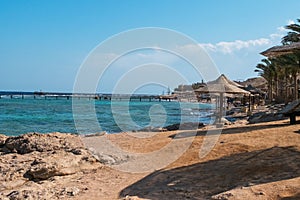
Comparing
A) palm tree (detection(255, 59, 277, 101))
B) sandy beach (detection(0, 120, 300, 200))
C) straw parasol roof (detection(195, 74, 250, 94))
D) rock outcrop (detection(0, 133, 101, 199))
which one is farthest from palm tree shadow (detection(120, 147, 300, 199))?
palm tree (detection(255, 59, 277, 101))

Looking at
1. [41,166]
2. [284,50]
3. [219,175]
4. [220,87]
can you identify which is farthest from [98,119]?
[219,175]

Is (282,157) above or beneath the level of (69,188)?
above

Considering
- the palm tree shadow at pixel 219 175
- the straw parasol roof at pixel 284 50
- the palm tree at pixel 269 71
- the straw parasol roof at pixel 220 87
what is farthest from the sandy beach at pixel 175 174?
the palm tree at pixel 269 71

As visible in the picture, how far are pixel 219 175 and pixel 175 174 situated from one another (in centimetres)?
95

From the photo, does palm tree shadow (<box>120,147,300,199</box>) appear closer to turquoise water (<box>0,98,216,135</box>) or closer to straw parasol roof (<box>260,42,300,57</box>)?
straw parasol roof (<box>260,42,300,57</box>)

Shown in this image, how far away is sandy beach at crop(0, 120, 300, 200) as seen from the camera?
5.69m

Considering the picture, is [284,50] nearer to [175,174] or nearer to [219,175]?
[219,175]

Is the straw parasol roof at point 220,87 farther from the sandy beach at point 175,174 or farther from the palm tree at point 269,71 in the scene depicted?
the palm tree at point 269,71

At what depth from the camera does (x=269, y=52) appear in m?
8.77

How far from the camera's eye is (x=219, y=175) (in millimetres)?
6438

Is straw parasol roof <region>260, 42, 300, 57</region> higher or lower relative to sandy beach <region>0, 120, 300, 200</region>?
higher

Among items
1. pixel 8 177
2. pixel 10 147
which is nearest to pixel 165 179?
pixel 8 177

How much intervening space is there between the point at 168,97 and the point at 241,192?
102m

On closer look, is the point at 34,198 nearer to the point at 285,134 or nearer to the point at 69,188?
the point at 69,188
